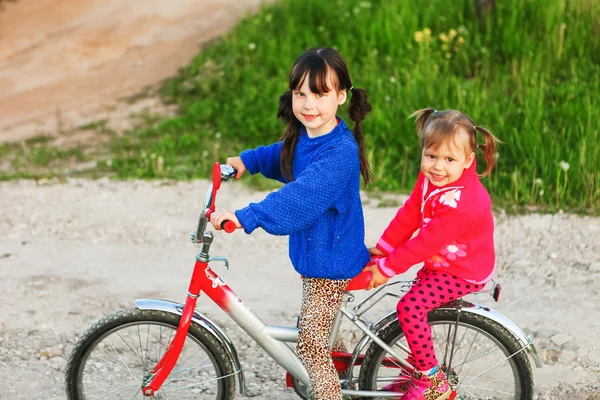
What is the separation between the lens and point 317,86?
2.77 metres

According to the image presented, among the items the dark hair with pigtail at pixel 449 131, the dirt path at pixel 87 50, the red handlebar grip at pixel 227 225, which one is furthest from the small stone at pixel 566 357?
the dirt path at pixel 87 50

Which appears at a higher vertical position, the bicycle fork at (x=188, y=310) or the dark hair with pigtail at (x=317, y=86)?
the dark hair with pigtail at (x=317, y=86)

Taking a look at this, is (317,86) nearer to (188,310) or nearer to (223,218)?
(223,218)

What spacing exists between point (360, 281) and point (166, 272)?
7.28 ft

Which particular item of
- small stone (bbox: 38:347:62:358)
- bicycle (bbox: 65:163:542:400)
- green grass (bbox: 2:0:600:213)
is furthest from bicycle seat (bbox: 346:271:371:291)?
green grass (bbox: 2:0:600:213)

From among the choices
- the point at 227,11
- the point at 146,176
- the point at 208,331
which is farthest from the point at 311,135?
the point at 227,11

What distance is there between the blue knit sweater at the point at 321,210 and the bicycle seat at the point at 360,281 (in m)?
0.02

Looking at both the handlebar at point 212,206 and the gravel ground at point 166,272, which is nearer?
the handlebar at point 212,206

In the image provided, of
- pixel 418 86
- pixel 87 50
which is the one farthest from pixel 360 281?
pixel 87 50

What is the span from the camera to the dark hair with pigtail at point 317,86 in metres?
2.77

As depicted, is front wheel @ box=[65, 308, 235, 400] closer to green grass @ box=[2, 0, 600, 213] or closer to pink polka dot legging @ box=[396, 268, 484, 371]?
pink polka dot legging @ box=[396, 268, 484, 371]

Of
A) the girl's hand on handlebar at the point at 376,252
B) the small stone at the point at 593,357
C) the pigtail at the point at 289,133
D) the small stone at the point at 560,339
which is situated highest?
the pigtail at the point at 289,133

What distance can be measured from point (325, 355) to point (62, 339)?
1.67 m

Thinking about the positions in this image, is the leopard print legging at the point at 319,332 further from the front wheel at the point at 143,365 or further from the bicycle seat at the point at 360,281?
the front wheel at the point at 143,365
